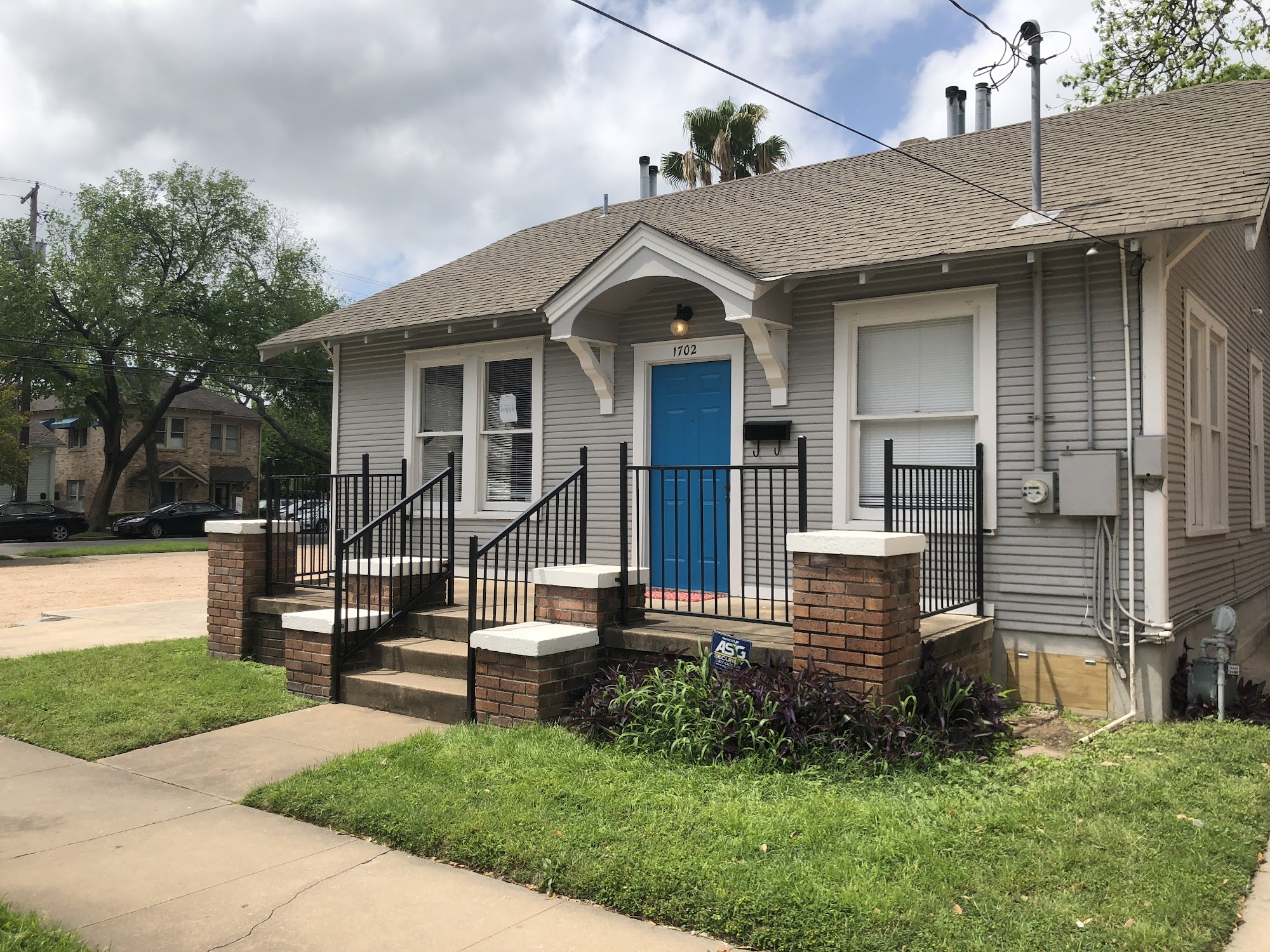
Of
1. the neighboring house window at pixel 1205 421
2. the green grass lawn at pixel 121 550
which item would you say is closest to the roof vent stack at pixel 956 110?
the neighboring house window at pixel 1205 421

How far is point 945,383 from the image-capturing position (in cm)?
712

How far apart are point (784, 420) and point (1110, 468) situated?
8.27ft

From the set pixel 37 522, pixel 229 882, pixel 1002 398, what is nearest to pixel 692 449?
pixel 1002 398

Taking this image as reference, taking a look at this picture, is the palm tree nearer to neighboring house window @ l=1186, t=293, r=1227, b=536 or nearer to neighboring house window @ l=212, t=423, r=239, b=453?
neighboring house window @ l=1186, t=293, r=1227, b=536

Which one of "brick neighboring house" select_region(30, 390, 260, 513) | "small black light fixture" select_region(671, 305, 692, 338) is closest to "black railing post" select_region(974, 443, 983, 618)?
"small black light fixture" select_region(671, 305, 692, 338)

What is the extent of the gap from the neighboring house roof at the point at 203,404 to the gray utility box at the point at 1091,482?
42.1 meters

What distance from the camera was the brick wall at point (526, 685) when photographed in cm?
553

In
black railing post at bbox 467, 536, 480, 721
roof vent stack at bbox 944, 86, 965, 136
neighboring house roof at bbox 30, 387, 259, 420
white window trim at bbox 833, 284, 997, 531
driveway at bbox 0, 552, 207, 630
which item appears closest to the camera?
black railing post at bbox 467, 536, 480, 721

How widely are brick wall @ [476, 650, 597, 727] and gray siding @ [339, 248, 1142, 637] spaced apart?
273cm

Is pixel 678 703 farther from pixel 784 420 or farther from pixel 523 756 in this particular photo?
pixel 784 420

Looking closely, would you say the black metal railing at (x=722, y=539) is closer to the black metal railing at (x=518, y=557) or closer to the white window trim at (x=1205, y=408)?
the black metal railing at (x=518, y=557)

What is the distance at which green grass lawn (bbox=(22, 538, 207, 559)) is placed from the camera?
2284 cm

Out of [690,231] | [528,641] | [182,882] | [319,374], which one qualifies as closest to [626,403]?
[690,231]

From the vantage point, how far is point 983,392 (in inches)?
269
